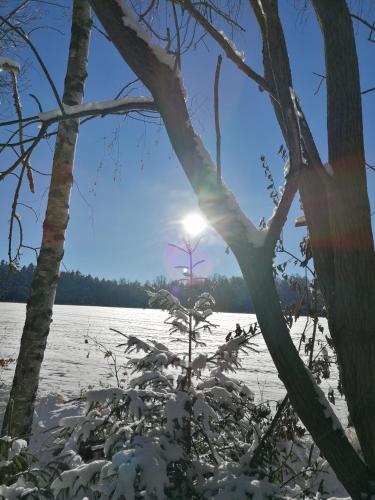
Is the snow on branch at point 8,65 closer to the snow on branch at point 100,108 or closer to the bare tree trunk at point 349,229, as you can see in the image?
the snow on branch at point 100,108

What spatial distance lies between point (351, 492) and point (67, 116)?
5.44 ft

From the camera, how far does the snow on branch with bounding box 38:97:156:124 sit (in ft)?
4.61

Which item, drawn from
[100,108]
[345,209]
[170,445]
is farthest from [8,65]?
[170,445]

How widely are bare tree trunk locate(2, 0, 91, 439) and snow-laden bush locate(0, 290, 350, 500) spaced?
3.37 ft

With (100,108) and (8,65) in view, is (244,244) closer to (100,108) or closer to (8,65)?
(100,108)

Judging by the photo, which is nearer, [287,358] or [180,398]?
[287,358]

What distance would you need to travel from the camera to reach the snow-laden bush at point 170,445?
1814 millimetres

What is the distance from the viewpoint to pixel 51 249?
3.66m

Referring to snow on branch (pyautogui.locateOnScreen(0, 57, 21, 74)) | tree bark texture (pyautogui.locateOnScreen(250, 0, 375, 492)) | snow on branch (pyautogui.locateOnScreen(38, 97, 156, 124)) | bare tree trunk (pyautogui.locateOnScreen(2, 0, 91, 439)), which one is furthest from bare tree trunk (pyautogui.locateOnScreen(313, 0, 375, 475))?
bare tree trunk (pyautogui.locateOnScreen(2, 0, 91, 439))

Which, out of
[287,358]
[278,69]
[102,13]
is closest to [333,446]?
[287,358]

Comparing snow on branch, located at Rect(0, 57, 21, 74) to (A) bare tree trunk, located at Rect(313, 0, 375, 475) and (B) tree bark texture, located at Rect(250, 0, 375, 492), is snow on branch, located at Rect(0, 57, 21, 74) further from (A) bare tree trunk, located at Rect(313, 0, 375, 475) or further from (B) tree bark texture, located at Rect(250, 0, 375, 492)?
(A) bare tree trunk, located at Rect(313, 0, 375, 475)

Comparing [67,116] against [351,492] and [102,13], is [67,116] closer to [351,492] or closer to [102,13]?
[102,13]

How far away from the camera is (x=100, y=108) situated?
143 cm

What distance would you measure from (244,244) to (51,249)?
9.29 ft
